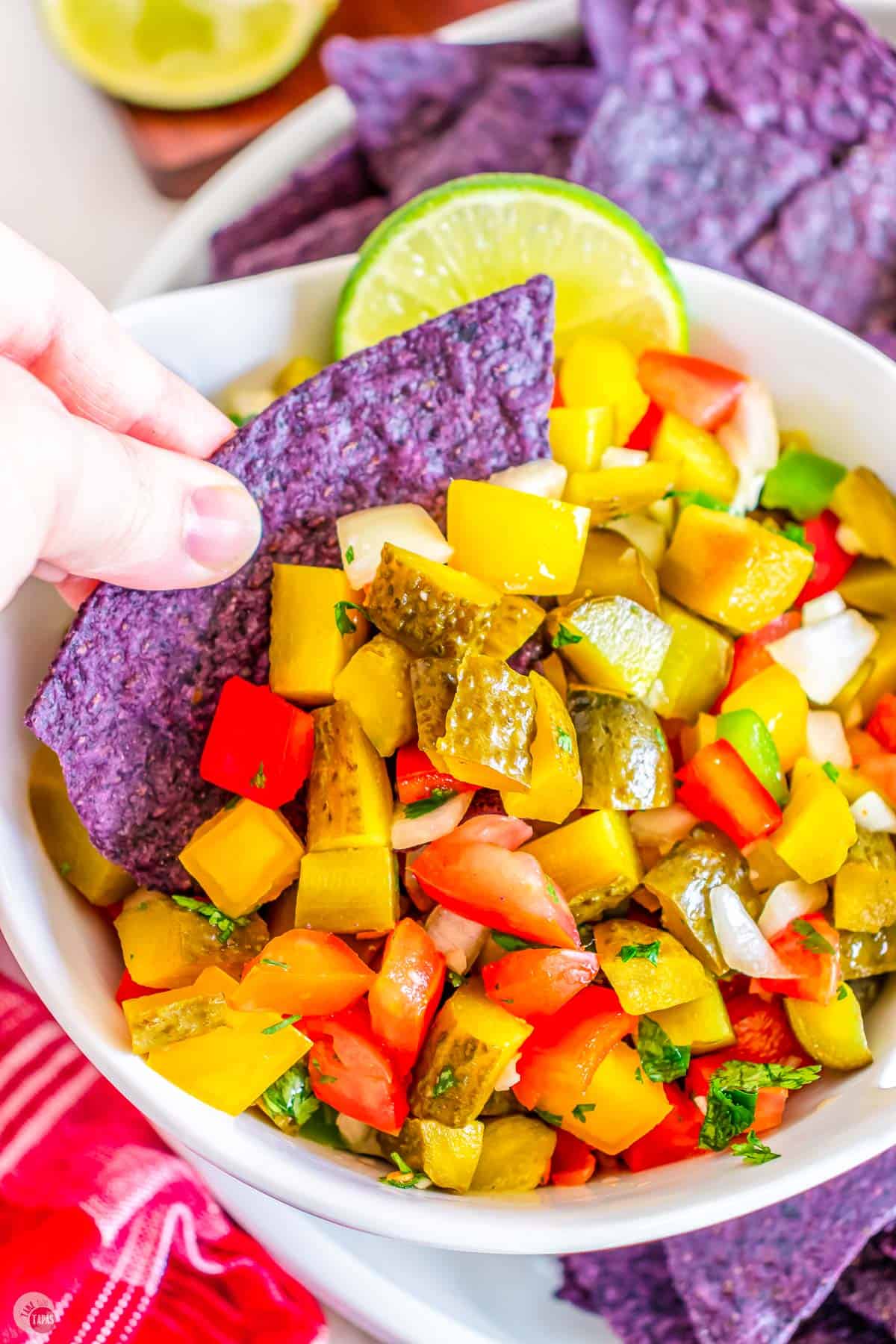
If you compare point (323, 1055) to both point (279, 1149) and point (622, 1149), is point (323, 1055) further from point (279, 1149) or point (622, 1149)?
point (622, 1149)

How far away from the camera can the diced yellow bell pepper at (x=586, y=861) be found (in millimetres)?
1538

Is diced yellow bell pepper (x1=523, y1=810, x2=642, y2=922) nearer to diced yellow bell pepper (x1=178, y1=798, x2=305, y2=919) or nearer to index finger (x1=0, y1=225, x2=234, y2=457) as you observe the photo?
diced yellow bell pepper (x1=178, y1=798, x2=305, y2=919)

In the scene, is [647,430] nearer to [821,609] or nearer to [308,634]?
[821,609]

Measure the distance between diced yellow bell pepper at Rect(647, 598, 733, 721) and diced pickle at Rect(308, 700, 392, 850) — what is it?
0.41m

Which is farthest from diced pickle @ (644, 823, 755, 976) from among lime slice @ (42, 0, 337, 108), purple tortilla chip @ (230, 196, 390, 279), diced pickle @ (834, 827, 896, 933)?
lime slice @ (42, 0, 337, 108)

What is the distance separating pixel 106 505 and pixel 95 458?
5cm

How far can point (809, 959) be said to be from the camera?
1.58 metres

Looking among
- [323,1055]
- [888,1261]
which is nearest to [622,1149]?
[323,1055]

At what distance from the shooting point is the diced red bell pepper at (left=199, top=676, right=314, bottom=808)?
1572mm

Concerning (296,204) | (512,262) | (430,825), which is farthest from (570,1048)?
(296,204)

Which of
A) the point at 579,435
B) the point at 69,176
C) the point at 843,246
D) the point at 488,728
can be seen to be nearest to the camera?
the point at 488,728

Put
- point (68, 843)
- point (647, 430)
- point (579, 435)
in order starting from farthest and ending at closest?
point (647, 430), point (579, 435), point (68, 843)

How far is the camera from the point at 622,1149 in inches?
62.2

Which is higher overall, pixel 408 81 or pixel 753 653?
pixel 408 81
